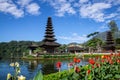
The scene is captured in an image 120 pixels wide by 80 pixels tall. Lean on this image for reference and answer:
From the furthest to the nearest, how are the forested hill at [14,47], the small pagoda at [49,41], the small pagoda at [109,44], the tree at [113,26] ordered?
1. the forested hill at [14,47]
2. the tree at [113,26]
3. the small pagoda at [109,44]
4. the small pagoda at [49,41]

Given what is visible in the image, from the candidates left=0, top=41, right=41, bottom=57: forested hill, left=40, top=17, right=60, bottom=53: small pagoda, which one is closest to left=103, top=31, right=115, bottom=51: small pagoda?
left=40, top=17, right=60, bottom=53: small pagoda

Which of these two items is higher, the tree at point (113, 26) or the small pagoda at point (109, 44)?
the tree at point (113, 26)

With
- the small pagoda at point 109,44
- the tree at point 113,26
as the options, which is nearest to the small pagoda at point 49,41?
the small pagoda at point 109,44

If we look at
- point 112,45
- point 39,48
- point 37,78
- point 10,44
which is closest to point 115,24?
point 112,45

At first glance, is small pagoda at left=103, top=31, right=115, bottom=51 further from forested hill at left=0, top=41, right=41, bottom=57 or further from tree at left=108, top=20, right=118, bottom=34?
forested hill at left=0, top=41, right=41, bottom=57

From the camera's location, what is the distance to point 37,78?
7.22 ft

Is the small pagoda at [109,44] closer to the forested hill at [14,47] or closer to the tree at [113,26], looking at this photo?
the tree at [113,26]

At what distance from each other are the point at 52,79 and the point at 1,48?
110 m

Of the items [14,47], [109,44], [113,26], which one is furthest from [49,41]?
[14,47]

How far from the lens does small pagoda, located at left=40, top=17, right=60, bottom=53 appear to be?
2351 inches

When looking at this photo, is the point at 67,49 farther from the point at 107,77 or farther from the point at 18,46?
the point at 107,77

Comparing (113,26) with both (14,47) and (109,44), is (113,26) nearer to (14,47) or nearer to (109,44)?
(109,44)

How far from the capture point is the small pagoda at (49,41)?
59713 mm

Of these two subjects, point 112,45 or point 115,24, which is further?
point 115,24
